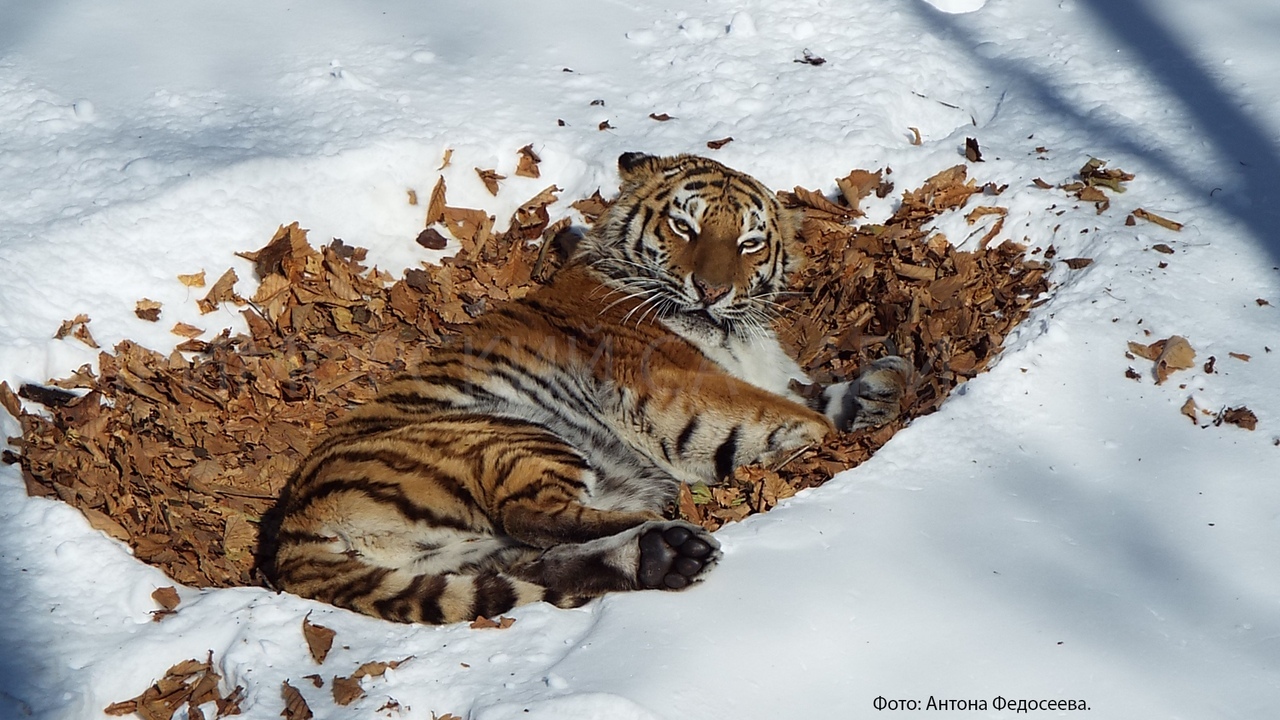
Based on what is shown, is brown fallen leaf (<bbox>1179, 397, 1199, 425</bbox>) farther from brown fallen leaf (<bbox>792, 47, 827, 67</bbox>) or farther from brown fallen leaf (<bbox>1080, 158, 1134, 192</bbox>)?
brown fallen leaf (<bbox>792, 47, 827, 67</bbox>)

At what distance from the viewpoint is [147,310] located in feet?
14.4

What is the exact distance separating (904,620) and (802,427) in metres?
1.25

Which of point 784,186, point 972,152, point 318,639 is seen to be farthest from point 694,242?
point 318,639

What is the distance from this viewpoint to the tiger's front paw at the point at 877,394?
411 centimetres

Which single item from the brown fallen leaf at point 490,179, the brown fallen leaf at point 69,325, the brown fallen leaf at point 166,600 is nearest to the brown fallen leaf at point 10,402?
the brown fallen leaf at point 69,325

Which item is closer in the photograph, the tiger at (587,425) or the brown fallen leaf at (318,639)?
the brown fallen leaf at (318,639)

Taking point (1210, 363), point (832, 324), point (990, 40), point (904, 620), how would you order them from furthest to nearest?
point (990, 40) → point (832, 324) → point (1210, 363) → point (904, 620)

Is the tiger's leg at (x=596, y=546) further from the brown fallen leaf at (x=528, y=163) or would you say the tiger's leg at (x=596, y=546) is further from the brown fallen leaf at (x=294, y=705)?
the brown fallen leaf at (x=528, y=163)

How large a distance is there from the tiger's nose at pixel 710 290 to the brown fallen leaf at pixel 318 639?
6.00 feet

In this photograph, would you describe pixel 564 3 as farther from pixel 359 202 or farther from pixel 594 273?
pixel 594 273

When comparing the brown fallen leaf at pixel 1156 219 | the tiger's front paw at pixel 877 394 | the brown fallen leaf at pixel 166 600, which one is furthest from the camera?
the brown fallen leaf at pixel 1156 219

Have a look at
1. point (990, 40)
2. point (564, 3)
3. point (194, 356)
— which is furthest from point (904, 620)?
point (564, 3)

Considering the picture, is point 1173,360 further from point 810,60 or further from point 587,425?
point 810,60

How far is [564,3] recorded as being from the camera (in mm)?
6012
